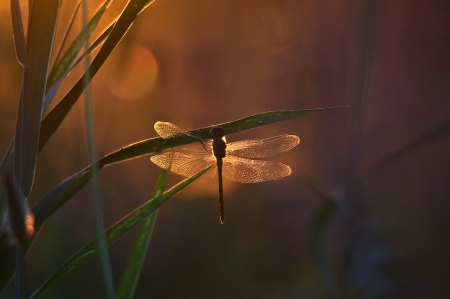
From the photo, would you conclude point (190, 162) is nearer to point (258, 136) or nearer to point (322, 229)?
point (322, 229)

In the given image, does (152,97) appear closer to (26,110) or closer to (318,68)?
(318,68)

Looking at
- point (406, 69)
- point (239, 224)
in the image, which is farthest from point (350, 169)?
point (406, 69)

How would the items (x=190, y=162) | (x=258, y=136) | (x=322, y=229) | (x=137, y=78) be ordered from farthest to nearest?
(x=258, y=136), (x=137, y=78), (x=190, y=162), (x=322, y=229)

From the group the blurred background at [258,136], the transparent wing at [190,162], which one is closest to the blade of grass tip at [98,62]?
the transparent wing at [190,162]

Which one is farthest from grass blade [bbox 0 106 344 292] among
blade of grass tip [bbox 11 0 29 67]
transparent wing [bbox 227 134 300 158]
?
transparent wing [bbox 227 134 300 158]

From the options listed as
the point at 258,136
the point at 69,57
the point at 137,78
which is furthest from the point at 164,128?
the point at 258,136

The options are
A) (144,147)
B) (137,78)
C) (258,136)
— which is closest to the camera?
(144,147)
